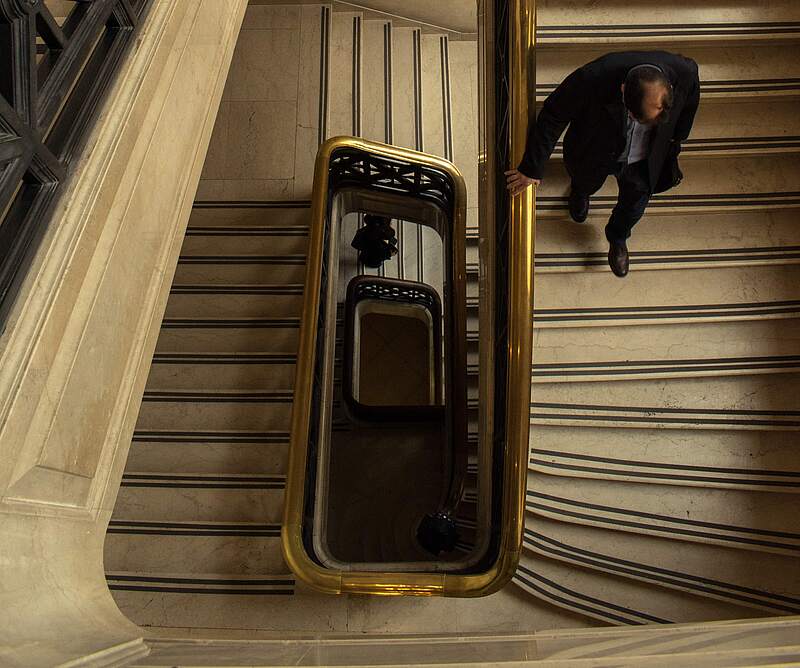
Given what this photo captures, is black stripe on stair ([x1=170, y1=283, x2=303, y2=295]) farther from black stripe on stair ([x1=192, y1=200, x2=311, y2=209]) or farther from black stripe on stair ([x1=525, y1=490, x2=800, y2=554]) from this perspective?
black stripe on stair ([x1=525, y1=490, x2=800, y2=554])

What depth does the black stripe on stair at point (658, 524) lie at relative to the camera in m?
3.06

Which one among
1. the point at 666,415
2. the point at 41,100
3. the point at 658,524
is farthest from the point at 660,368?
the point at 41,100

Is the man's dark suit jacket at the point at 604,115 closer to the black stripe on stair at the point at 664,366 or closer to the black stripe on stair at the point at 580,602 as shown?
the black stripe on stair at the point at 664,366

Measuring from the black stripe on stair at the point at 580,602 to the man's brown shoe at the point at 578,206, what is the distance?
1.75 metres

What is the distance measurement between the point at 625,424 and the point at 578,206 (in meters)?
1.07

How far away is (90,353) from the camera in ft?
5.39

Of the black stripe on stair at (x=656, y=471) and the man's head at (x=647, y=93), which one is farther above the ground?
the man's head at (x=647, y=93)

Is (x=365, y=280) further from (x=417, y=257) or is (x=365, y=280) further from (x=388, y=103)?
(x=388, y=103)

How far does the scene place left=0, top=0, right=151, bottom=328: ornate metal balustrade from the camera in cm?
135

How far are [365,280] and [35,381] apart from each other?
4318mm

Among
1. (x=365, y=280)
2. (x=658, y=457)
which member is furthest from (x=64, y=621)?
(x=365, y=280)

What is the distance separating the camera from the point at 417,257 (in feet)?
19.2

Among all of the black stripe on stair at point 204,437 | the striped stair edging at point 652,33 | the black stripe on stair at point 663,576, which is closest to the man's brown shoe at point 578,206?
the striped stair edging at point 652,33

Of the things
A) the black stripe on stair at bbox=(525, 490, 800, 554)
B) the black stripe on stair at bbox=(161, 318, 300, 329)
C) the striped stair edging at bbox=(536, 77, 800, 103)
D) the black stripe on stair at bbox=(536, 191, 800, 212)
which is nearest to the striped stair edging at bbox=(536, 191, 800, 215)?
the black stripe on stair at bbox=(536, 191, 800, 212)
